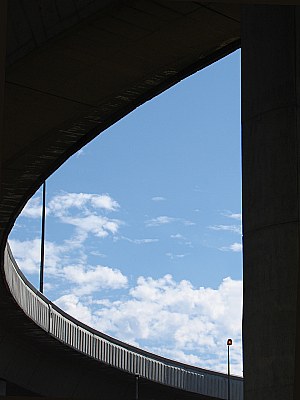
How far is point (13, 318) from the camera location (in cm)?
2856

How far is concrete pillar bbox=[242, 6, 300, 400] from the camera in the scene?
1060 centimetres

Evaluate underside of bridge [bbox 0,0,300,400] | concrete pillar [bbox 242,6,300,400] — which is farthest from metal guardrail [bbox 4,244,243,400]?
concrete pillar [bbox 242,6,300,400]

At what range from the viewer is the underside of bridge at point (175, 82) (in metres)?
10.8

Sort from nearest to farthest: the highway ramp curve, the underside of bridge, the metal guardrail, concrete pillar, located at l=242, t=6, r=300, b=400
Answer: concrete pillar, located at l=242, t=6, r=300, b=400
the underside of bridge
the highway ramp curve
the metal guardrail

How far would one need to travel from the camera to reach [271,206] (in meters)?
10.9

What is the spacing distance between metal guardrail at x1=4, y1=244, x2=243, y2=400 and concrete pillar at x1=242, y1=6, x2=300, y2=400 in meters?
14.5

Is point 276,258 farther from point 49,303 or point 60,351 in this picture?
point 60,351

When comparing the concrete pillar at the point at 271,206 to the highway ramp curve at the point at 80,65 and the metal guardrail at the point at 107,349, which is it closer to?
the highway ramp curve at the point at 80,65

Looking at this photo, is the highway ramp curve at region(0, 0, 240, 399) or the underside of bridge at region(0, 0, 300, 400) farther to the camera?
the highway ramp curve at region(0, 0, 240, 399)

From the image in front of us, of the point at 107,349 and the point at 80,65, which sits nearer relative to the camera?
the point at 80,65

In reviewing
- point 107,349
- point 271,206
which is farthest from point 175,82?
point 107,349

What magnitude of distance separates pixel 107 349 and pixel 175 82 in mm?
19166

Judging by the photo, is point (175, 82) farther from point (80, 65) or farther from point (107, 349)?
point (107, 349)

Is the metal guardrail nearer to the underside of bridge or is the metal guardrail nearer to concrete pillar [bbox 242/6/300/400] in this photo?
the underside of bridge
